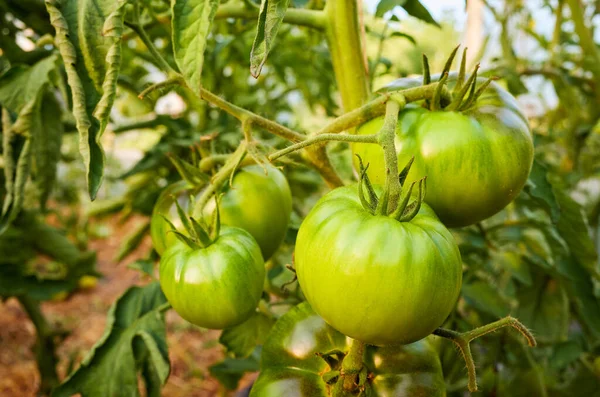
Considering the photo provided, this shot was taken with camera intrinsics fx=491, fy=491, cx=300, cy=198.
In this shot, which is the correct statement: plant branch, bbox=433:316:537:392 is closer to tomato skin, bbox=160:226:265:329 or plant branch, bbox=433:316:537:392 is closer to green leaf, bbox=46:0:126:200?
tomato skin, bbox=160:226:265:329

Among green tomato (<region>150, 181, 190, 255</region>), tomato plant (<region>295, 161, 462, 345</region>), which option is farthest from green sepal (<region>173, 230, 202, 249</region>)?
tomato plant (<region>295, 161, 462, 345</region>)

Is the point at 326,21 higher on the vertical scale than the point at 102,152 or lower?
higher

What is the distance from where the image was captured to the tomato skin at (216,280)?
1.89ft

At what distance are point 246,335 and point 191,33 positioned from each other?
0.59 metres

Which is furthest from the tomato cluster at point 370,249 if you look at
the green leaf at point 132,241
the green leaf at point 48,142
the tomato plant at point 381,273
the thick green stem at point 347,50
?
the green leaf at point 132,241

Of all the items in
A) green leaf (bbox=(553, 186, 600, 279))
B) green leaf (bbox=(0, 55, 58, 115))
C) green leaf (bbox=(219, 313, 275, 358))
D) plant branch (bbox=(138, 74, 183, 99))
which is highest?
plant branch (bbox=(138, 74, 183, 99))

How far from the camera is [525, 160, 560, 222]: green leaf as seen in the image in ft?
2.31

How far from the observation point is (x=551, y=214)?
71 centimetres

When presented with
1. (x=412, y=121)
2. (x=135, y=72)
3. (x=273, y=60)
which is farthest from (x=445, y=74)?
(x=135, y=72)

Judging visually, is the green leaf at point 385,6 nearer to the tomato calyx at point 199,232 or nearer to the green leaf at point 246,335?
the tomato calyx at point 199,232

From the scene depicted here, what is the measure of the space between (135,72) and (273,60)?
511 millimetres

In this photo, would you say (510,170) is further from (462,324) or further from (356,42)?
(462,324)

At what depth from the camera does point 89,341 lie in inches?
96.0

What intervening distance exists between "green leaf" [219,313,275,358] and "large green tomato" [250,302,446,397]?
0.23m
